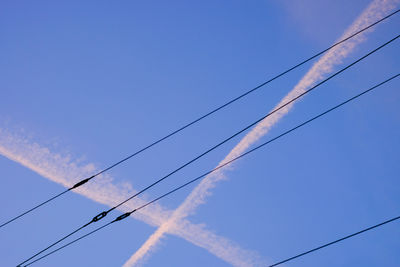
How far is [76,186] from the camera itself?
8656mm

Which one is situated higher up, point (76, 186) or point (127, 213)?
point (76, 186)

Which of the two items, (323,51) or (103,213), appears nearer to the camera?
(103,213)

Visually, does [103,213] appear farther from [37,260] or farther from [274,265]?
[274,265]

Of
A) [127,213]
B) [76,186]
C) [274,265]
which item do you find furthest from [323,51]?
[76,186]

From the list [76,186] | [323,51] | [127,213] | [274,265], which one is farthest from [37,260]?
[323,51]

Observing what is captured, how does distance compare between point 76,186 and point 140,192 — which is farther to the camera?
point 76,186

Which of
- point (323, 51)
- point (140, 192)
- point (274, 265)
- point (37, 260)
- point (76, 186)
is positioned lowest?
point (274, 265)

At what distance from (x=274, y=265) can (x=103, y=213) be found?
4.12m

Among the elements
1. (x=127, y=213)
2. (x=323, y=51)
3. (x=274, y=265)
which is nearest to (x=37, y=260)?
(x=127, y=213)

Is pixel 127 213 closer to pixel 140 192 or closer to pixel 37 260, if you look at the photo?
pixel 140 192

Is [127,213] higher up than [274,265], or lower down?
higher up

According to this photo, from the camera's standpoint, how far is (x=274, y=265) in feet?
25.4

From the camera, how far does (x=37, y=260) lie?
891 cm

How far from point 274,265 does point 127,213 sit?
11.7 feet
